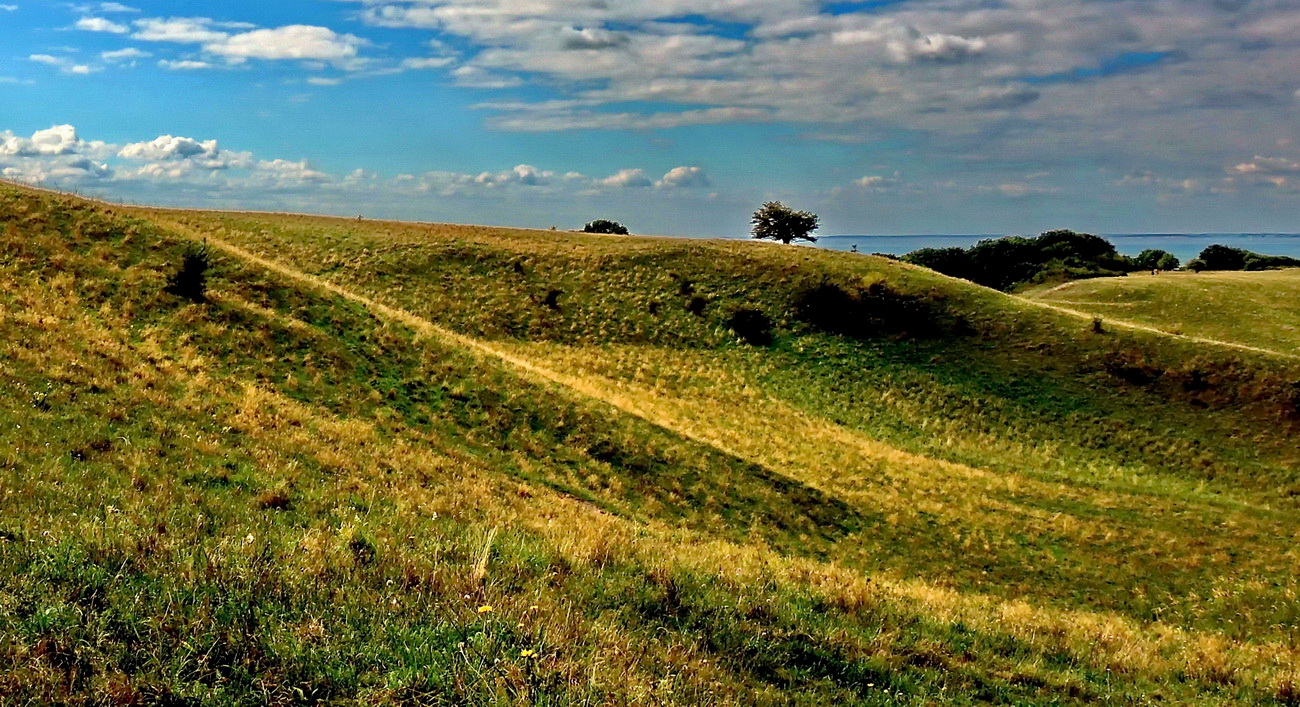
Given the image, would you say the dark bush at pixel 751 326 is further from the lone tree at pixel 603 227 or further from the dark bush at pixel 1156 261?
the dark bush at pixel 1156 261

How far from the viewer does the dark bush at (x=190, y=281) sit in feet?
87.8

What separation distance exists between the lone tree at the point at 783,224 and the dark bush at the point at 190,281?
61735 millimetres

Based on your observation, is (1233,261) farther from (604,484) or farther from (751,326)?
(604,484)

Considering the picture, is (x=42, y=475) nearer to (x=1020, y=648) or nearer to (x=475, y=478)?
(x=475, y=478)

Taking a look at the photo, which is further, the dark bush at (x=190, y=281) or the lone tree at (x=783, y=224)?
the lone tree at (x=783, y=224)

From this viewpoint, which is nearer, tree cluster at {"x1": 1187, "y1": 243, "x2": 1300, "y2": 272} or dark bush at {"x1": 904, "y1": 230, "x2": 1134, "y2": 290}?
tree cluster at {"x1": 1187, "y1": 243, "x2": 1300, "y2": 272}

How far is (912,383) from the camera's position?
4562 cm

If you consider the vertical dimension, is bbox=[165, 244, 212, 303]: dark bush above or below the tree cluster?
below

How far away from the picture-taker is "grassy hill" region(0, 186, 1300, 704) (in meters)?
6.34

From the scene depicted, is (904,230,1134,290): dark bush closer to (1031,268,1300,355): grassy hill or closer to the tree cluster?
the tree cluster

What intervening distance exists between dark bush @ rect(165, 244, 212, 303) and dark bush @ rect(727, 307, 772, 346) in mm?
35969

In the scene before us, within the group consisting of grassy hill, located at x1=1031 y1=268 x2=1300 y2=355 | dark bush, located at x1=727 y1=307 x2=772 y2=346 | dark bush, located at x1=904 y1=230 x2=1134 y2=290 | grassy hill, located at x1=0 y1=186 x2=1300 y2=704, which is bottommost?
grassy hill, located at x1=0 y1=186 x2=1300 y2=704

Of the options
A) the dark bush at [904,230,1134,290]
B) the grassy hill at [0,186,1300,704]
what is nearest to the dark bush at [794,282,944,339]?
the grassy hill at [0,186,1300,704]

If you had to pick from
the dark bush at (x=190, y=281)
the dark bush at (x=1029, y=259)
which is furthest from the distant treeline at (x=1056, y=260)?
the dark bush at (x=190, y=281)
